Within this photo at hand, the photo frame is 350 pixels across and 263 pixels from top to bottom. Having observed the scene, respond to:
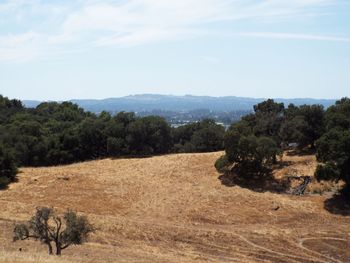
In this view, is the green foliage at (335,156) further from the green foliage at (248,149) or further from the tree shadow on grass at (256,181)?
the green foliage at (248,149)

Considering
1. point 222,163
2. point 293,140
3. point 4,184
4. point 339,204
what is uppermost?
point 293,140

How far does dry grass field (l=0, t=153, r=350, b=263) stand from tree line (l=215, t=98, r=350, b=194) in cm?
197

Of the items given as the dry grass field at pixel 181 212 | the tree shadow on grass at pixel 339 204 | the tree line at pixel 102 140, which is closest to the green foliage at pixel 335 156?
the tree shadow on grass at pixel 339 204

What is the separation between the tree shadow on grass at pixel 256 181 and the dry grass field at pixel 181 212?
0.76 feet

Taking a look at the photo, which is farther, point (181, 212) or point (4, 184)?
point (4, 184)

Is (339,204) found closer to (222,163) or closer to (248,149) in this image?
(248,149)

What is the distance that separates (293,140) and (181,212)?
16.8 metres

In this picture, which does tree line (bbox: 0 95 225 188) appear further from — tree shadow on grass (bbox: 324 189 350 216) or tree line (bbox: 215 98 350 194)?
tree shadow on grass (bbox: 324 189 350 216)

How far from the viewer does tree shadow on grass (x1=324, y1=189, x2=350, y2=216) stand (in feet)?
116

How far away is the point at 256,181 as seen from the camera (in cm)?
4188

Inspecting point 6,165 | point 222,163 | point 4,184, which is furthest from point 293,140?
point 6,165

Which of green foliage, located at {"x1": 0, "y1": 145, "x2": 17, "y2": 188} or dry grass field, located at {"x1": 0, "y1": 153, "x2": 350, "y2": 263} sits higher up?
green foliage, located at {"x1": 0, "y1": 145, "x2": 17, "y2": 188}

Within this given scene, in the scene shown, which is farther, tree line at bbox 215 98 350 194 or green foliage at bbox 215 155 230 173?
green foliage at bbox 215 155 230 173

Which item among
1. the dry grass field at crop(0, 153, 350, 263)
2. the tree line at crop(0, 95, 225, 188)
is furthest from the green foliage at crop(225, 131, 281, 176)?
the tree line at crop(0, 95, 225, 188)
